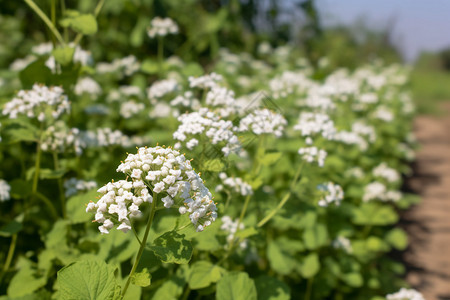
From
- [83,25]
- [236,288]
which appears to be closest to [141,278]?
[236,288]

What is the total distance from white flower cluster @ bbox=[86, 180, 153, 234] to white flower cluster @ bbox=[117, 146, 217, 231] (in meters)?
0.04

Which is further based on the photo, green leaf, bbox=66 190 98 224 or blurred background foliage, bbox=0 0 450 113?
blurred background foliage, bbox=0 0 450 113

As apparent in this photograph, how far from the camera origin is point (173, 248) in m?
1.52

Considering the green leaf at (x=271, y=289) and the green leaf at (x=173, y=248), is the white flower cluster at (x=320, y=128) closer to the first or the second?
the green leaf at (x=271, y=289)

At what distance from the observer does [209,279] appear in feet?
6.68

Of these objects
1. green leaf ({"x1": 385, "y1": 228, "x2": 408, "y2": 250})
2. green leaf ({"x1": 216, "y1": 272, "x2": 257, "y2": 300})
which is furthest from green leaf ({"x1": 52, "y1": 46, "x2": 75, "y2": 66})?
green leaf ({"x1": 385, "y1": 228, "x2": 408, "y2": 250})

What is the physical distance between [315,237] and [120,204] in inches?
90.9

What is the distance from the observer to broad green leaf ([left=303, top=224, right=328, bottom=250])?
328 cm

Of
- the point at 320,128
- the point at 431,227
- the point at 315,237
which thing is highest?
the point at 320,128

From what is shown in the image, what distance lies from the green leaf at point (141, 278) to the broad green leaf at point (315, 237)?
2018mm

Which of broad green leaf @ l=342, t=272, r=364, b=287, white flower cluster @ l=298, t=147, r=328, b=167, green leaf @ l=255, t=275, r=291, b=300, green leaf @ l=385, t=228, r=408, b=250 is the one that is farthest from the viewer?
green leaf @ l=385, t=228, r=408, b=250

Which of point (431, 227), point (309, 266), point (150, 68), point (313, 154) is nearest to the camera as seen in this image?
point (313, 154)

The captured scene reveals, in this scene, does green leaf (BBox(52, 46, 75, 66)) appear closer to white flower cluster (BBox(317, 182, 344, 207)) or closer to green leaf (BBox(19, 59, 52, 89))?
green leaf (BBox(19, 59, 52, 89))

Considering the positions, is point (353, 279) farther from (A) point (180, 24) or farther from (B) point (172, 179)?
(A) point (180, 24)
